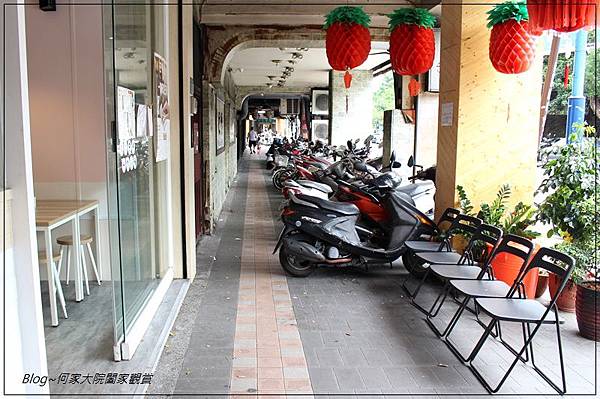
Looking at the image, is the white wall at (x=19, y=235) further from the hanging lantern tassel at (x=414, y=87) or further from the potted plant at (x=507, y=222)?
the hanging lantern tassel at (x=414, y=87)

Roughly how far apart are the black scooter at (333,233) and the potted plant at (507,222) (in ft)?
1.81

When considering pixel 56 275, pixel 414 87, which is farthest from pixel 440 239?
pixel 56 275

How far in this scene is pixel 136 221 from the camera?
11.4 feet

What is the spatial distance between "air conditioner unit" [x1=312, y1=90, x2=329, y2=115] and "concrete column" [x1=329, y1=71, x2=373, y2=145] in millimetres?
3627

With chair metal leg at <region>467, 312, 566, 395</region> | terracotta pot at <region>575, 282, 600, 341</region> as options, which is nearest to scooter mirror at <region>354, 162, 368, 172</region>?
terracotta pot at <region>575, 282, 600, 341</region>

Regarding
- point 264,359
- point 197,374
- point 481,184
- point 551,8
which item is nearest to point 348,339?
point 264,359

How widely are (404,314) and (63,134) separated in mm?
2989

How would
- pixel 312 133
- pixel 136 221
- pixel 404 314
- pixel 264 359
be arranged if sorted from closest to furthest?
pixel 264 359, pixel 136 221, pixel 404 314, pixel 312 133

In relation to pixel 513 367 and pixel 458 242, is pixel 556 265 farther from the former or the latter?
pixel 458 242

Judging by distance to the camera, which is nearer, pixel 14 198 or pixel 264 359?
pixel 14 198

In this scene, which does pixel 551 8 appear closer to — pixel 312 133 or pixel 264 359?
pixel 264 359

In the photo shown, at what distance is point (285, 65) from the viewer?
12172mm

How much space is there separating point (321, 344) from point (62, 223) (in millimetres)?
1882

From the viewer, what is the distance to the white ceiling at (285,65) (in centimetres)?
998
